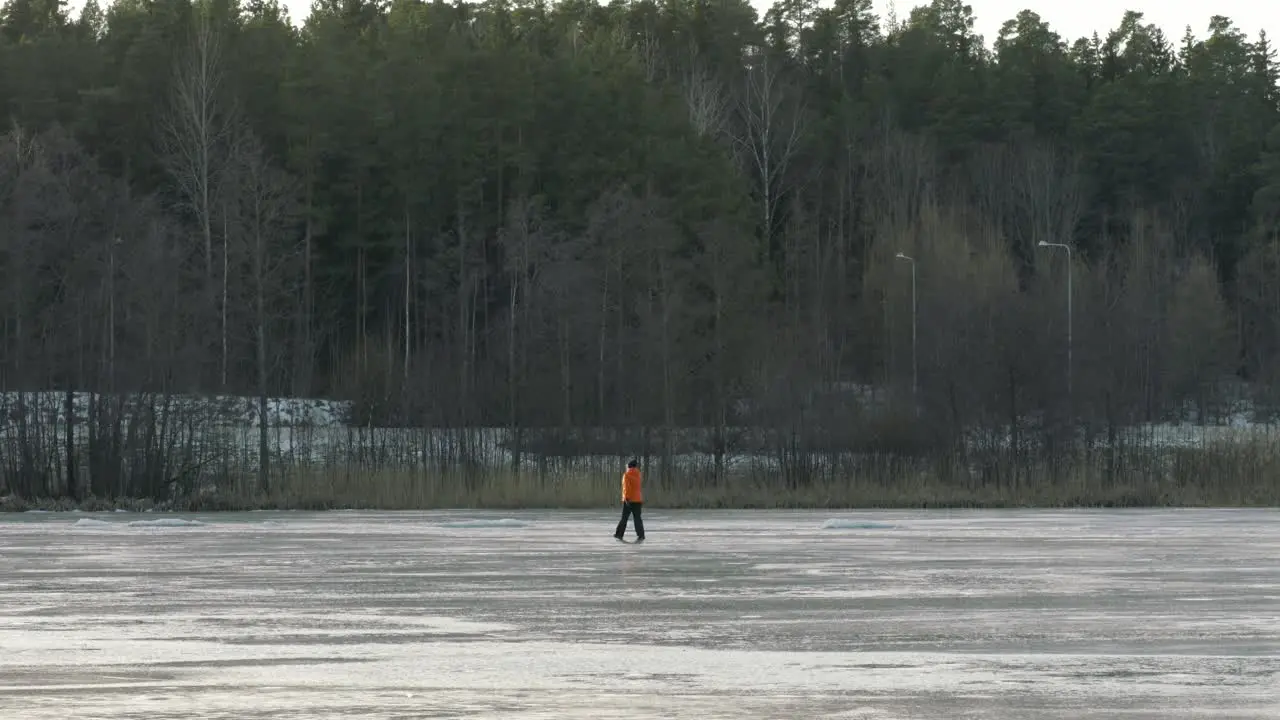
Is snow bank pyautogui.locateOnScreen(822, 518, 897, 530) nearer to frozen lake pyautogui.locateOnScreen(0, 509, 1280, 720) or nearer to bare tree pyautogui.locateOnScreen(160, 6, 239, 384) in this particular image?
frozen lake pyautogui.locateOnScreen(0, 509, 1280, 720)

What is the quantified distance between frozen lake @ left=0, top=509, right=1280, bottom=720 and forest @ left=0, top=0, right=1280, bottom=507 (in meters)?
17.9

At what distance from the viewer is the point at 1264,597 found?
2216cm

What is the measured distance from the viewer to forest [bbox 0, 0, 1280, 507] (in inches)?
2085

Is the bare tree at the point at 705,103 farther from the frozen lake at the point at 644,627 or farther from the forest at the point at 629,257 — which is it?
the frozen lake at the point at 644,627

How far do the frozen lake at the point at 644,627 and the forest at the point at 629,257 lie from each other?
17.9 meters

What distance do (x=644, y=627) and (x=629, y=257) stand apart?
61.2 metres

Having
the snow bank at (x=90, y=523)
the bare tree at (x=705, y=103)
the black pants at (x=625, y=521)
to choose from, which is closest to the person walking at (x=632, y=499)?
the black pants at (x=625, y=521)

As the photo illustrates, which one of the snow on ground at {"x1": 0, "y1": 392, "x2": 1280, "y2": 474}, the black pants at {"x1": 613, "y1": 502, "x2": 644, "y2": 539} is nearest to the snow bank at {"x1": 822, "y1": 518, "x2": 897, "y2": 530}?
the black pants at {"x1": 613, "y1": 502, "x2": 644, "y2": 539}

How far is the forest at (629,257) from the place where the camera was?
53.0 meters

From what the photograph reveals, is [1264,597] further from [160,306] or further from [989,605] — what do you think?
[160,306]

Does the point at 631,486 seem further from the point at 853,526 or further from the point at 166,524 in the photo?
the point at 166,524

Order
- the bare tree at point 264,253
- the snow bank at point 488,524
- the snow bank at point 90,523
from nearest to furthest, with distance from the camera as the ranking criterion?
the snow bank at point 488,524 → the snow bank at point 90,523 → the bare tree at point 264,253

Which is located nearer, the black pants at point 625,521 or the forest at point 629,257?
the black pants at point 625,521

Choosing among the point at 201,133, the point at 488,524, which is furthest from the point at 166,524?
the point at 201,133
